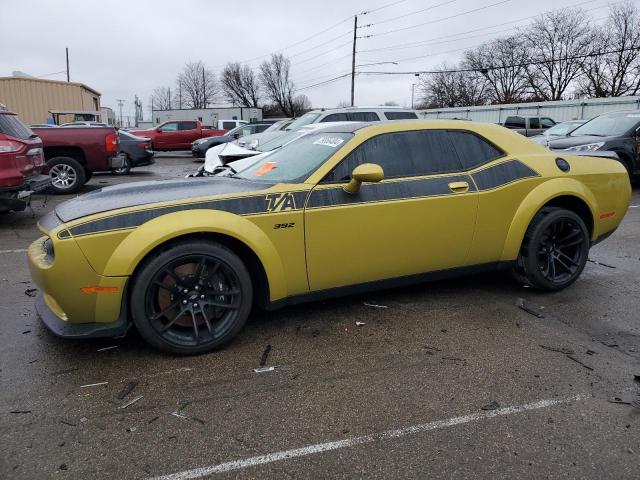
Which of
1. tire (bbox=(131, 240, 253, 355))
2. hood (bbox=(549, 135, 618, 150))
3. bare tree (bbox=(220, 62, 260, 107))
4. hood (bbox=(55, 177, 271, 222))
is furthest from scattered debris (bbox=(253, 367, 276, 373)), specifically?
bare tree (bbox=(220, 62, 260, 107))

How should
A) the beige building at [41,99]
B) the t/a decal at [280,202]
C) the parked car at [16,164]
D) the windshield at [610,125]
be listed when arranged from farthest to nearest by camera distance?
the beige building at [41,99]
the windshield at [610,125]
the parked car at [16,164]
the t/a decal at [280,202]

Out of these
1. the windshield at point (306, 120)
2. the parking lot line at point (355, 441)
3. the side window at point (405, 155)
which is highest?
the windshield at point (306, 120)

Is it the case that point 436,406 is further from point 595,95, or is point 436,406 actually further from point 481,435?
point 595,95

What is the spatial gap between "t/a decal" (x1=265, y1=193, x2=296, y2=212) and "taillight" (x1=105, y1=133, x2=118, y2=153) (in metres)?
8.97

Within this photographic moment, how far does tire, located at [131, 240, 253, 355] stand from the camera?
313 cm

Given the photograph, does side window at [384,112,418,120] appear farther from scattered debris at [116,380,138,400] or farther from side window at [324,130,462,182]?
scattered debris at [116,380,138,400]

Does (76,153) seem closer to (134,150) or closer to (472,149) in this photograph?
(134,150)

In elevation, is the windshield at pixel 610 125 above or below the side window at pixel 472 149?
above

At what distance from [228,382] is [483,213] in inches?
93.1

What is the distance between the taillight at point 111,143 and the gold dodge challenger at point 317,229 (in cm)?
798

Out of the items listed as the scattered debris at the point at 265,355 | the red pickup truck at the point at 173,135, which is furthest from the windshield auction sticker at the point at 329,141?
the red pickup truck at the point at 173,135

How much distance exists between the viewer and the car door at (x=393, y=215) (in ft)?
11.6

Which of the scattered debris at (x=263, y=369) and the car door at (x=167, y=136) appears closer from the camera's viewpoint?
the scattered debris at (x=263, y=369)

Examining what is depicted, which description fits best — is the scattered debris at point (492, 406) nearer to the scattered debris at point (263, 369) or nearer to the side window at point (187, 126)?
the scattered debris at point (263, 369)
